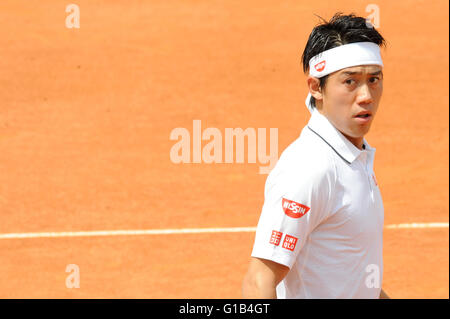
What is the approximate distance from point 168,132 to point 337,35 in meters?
9.58

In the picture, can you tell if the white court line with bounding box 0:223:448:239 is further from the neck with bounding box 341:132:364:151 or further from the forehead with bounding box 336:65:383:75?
the forehead with bounding box 336:65:383:75

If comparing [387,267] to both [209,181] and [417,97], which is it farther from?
[417,97]

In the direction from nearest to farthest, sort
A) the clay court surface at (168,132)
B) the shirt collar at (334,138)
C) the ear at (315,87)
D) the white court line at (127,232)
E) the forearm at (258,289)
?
the forearm at (258,289) < the shirt collar at (334,138) < the ear at (315,87) < the clay court surface at (168,132) < the white court line at (127,232)

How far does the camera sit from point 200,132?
12.8 m

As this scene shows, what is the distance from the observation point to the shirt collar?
3.15 metres

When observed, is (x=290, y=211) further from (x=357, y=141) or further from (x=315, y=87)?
(x=315, y=87)

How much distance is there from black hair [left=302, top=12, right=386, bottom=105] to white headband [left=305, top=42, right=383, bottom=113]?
0.04 m

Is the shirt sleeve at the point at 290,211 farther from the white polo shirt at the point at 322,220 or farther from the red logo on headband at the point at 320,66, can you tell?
the red logo on headband at the point at 320,66

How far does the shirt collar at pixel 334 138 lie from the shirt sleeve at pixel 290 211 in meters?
0.24

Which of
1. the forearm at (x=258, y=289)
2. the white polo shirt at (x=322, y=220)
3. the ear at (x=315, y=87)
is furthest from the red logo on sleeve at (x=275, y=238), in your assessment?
the ear at (x=315, y=87)

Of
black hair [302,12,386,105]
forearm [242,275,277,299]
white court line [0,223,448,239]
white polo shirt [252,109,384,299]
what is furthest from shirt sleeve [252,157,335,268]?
white court line [0,223,448,239]

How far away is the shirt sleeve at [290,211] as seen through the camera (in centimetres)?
287

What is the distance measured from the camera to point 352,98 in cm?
321

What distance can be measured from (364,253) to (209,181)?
28.2 ft
